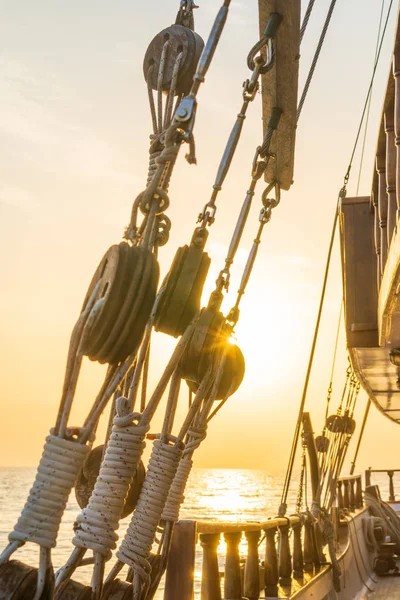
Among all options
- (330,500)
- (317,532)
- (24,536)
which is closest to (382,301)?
(24,536)

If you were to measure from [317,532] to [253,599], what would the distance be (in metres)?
3.01

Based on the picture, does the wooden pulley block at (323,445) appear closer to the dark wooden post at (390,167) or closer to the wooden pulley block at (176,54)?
the dark wooden post at (390,167)

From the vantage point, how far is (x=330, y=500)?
9211mm

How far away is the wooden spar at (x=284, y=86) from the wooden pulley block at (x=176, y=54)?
24.6 inches

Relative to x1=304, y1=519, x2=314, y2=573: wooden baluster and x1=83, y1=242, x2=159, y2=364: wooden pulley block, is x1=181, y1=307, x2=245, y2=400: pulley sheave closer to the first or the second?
x1=83, y1=242, x2=159, y2=364: wooden pulley block

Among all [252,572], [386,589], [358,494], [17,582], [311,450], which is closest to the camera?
[17,582]

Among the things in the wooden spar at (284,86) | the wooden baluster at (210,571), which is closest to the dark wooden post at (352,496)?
the wooden baluster at (210,571)

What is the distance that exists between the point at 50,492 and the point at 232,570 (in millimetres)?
2769

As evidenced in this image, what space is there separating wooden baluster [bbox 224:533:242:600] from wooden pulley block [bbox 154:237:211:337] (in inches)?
95.8

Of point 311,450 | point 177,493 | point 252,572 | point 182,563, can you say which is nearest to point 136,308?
point 177,493

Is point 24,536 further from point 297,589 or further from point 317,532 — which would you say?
point 317,532

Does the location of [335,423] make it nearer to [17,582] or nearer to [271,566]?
[271,566]

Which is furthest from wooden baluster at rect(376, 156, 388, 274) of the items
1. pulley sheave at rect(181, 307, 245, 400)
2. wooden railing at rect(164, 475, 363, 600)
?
wooden railing at rect(164, 475, 363, 600)

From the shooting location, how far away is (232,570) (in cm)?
446
